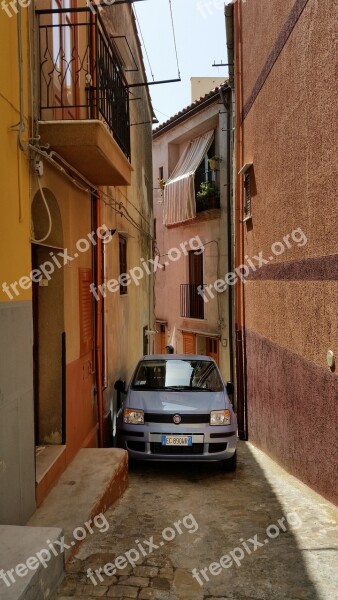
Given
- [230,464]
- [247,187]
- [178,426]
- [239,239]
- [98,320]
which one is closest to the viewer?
[178,426]

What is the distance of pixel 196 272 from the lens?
63.2 feet

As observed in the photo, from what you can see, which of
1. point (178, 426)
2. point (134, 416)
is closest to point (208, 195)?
point (134, 416)

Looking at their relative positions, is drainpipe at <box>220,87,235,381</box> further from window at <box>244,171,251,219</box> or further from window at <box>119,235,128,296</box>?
window at <box>119,235,128,296</box>

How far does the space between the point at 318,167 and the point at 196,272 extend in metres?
13.6

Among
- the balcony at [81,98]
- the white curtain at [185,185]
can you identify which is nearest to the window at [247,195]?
the balcony at [81,98]

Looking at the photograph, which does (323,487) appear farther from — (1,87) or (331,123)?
(1,87)

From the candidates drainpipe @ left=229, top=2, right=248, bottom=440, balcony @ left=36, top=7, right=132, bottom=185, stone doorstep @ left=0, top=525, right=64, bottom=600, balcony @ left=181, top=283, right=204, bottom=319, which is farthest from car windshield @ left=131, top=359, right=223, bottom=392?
balcony @ left=181, top=283, right=204, bottom=319

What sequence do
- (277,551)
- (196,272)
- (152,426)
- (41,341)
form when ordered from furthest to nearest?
(196,272) → (152,426) → (41,341) → (277,551)

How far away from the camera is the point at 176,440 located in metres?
6.89

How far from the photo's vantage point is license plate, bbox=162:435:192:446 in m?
6.89

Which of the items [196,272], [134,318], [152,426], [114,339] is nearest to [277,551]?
[152,426]

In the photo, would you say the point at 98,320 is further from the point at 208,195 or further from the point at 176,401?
the point at 208,195

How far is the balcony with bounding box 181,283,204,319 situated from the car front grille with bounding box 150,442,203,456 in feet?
37.9

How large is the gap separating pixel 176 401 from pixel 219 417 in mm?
655
